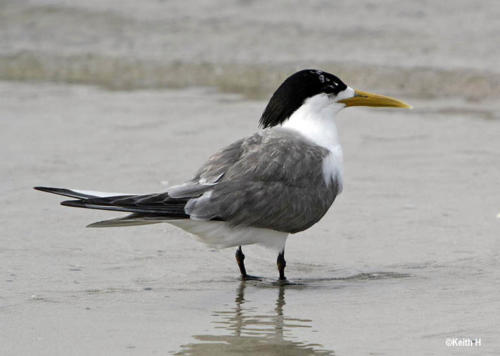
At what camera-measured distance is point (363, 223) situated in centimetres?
550

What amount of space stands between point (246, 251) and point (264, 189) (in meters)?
0.78

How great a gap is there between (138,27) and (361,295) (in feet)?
24.2

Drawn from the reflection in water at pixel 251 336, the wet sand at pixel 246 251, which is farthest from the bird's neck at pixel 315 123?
the reflection in water at pixel 251 336

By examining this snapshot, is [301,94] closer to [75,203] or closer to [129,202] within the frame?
[129,202]

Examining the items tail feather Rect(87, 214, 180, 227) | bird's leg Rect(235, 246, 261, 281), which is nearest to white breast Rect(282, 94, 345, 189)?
bird's leg Rect(235, 246, 261, 281)

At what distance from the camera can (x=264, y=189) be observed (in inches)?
180

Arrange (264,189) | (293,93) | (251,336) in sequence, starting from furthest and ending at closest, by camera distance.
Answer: (293,93) < (264,189) < (251,336)

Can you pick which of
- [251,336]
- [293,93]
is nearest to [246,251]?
[293,93]

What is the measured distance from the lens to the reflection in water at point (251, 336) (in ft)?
12.0

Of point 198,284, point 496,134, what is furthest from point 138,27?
point 198,284

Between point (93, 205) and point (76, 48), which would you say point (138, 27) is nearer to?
point (76, 48)

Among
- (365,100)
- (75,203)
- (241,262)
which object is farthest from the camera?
(365,100)

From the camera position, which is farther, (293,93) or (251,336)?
(293,93)

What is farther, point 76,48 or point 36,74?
point 76,48
